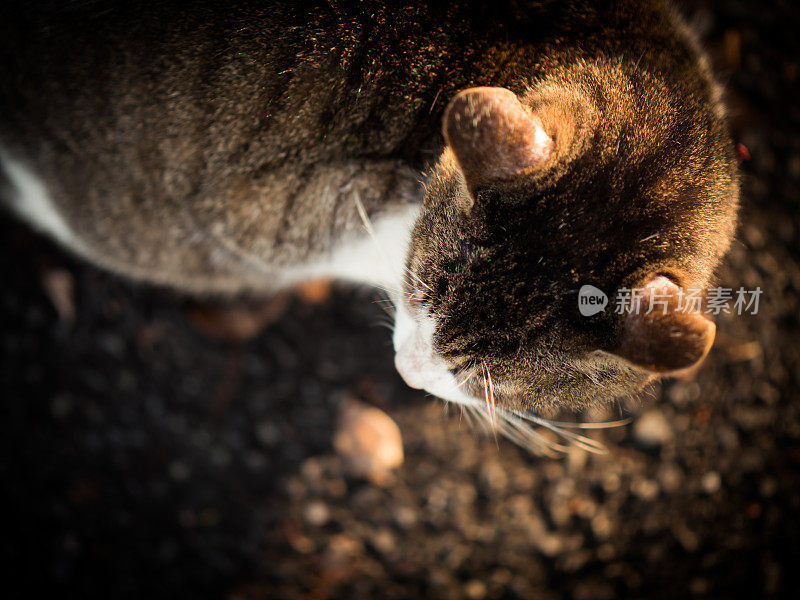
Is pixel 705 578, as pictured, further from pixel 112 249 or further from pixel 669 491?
pixel 112 249

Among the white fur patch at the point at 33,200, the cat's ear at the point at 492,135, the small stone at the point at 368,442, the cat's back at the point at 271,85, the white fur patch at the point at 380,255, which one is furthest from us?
the small stone at the point at 368,442

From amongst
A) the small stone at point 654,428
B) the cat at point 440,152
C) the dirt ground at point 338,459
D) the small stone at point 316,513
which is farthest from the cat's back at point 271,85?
the small stone at point 654,428

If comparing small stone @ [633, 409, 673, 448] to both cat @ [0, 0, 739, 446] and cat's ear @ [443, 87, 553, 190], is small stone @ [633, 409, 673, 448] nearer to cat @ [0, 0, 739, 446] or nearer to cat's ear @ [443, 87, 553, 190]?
cat @ [0, 0, 739, 446]

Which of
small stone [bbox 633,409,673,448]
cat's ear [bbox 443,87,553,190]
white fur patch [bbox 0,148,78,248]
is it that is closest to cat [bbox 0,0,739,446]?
cat's ear [bbox 443,87,553,190]

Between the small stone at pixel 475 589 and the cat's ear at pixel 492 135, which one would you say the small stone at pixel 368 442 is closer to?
the small stone at pixel 475 589

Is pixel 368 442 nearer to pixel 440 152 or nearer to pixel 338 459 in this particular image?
pixel 338 459

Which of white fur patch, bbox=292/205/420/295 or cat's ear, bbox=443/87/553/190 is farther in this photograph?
white fur patch, bbox=292/205/420/295

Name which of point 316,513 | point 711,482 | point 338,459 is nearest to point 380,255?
point 338,459
